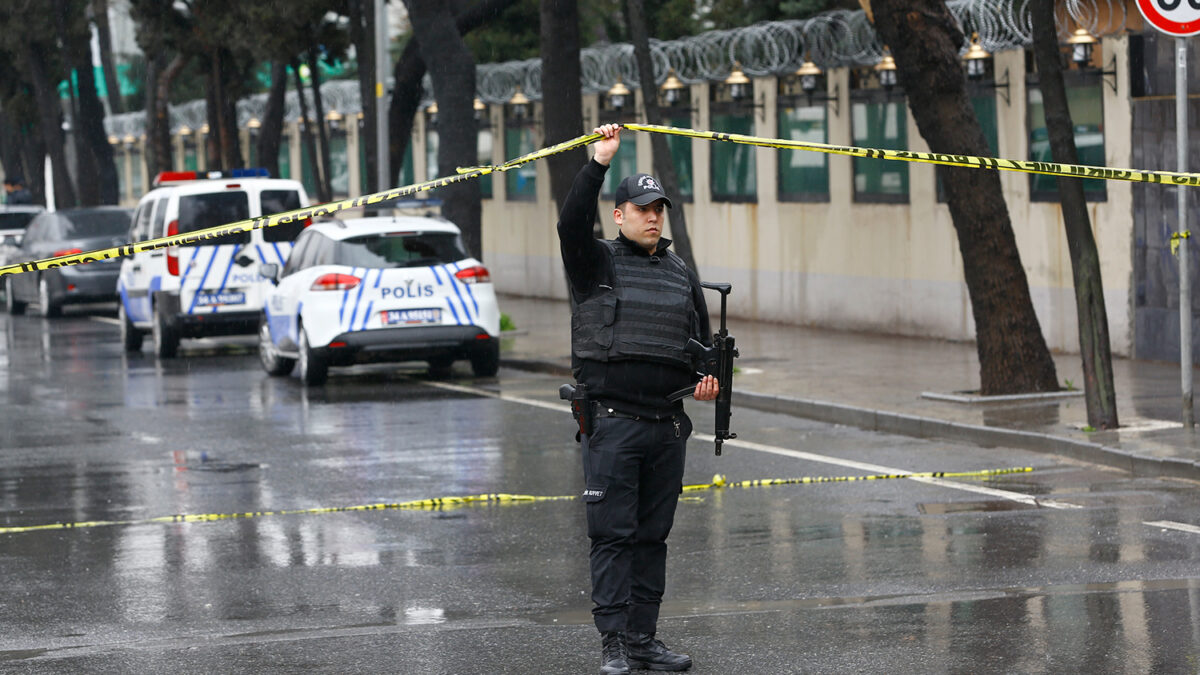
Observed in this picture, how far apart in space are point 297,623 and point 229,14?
25303 mm

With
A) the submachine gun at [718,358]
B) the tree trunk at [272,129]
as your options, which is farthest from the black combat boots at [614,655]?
the tree trunk at [272,129]

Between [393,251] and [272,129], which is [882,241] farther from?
[272,129]

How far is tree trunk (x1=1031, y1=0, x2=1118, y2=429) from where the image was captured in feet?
42.9

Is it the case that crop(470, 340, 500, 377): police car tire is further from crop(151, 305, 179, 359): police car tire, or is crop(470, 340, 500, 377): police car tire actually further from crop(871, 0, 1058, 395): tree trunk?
crop(871, 0, 1058, 395): tree trunk

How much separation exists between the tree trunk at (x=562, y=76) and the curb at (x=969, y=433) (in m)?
5.97

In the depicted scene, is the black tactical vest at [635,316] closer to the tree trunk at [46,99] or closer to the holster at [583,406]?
the holster at [583,406]

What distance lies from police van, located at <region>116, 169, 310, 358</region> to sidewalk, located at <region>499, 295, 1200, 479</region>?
9.56 ft

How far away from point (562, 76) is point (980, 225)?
24.6 ft

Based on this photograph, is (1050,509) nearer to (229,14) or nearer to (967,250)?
(967,250)

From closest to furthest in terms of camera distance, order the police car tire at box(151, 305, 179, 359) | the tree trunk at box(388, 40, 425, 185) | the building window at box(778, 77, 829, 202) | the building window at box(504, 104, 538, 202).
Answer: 1. the police car tire at box(151, 305, 179, 359)
2. the building window at box(778, 77, 829, 202)
3. the tree trunk at box(388, 40, 425, 185)
4. the building window at box(504, 104, 538, 202)

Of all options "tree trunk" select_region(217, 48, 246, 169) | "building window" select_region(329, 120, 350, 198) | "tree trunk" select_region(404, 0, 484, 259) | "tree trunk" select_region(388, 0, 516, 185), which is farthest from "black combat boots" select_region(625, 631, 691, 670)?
"building window" select_region(329, 120, 350, 198)

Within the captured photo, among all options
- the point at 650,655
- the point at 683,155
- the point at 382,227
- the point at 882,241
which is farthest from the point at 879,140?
the point at 650,655

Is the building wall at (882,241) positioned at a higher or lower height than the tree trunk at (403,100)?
lower

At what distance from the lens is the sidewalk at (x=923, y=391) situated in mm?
12484
